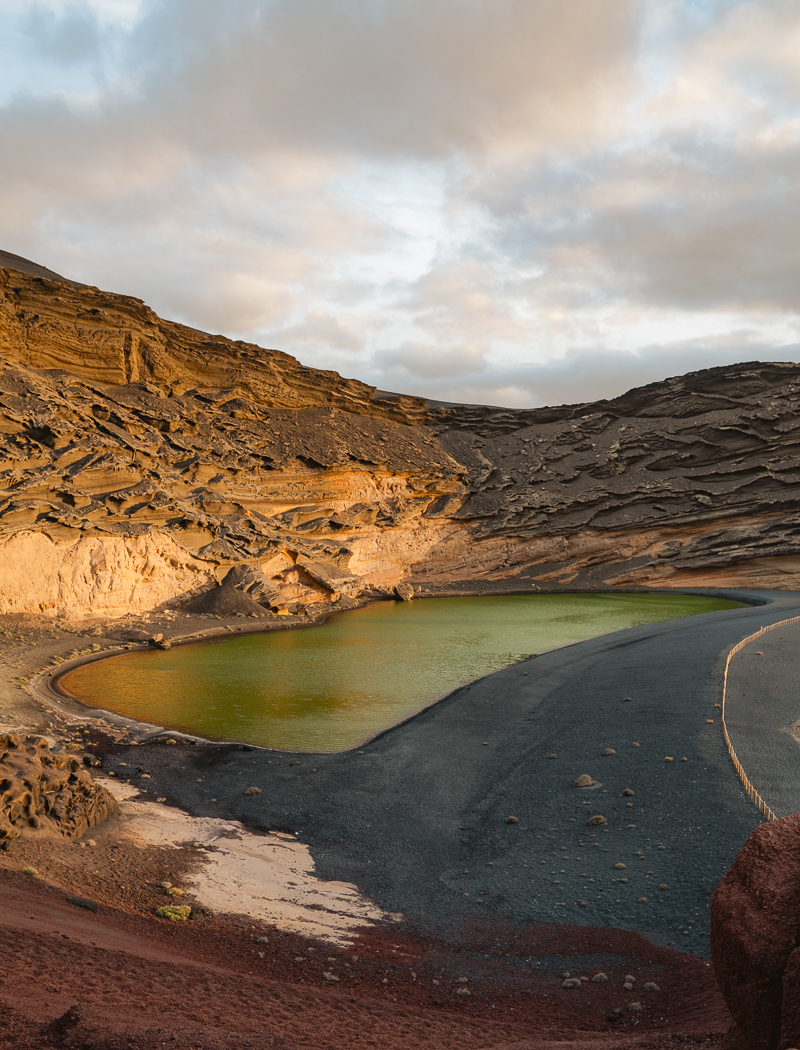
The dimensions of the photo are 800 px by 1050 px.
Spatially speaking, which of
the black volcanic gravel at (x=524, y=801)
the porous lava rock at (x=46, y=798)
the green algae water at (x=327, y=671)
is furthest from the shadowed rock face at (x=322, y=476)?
the black volcanic gravel at (x=524, y=801)

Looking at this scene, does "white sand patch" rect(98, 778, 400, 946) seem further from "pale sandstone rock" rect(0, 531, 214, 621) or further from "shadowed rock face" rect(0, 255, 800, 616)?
"shadowed rock face" rect(0, 255, 800, 616)

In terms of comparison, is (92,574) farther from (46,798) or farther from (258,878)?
(258,878)

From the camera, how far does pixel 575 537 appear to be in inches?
1630

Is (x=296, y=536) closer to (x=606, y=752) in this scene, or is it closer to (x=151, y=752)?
(x=151, y=752)

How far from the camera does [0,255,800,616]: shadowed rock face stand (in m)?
24.0

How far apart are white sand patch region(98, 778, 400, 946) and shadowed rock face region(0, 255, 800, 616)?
15.8 m

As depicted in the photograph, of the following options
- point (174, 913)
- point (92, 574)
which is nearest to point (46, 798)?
point (174, 913)

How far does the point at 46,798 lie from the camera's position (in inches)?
317

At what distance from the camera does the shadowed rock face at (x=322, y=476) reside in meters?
24.0

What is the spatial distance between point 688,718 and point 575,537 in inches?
1222

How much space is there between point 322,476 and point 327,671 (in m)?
19.5

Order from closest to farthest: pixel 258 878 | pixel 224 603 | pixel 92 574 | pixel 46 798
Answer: pixel 258 878 < pixel 46 798 < pixel 92 574 < pixel 224 603

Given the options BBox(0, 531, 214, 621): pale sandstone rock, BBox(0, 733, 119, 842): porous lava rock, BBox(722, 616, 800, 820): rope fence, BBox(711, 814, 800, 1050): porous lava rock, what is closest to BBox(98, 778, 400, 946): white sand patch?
BBox(0, 733, 119, 842): porous lava rock

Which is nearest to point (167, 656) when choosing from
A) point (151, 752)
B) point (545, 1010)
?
point (151, 752)
